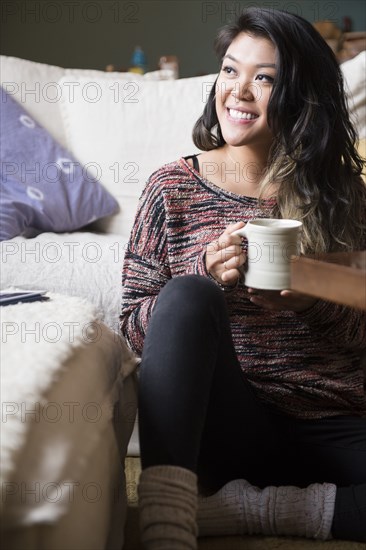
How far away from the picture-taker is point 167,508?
970mm

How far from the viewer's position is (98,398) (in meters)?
1.09

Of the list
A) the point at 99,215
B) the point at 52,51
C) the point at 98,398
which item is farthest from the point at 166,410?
the point at 52,51

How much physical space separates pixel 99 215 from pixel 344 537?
109cm

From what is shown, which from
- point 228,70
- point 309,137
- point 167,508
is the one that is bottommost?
point 167,508

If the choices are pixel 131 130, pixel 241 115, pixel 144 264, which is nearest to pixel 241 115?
pixel 241 115

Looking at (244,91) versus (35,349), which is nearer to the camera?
(35,349)

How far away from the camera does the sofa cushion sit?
2.08 metres

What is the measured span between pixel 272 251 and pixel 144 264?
0.38m

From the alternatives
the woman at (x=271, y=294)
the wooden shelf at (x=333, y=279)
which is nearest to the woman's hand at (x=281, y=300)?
the woman at (x=271, y=294)

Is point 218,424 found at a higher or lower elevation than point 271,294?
lower

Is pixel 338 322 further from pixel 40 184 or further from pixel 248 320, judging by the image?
pixel 40 184

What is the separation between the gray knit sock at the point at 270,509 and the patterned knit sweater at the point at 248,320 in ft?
0.42

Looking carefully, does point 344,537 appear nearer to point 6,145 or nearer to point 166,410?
point 166,410

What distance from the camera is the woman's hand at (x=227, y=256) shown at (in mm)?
1089
